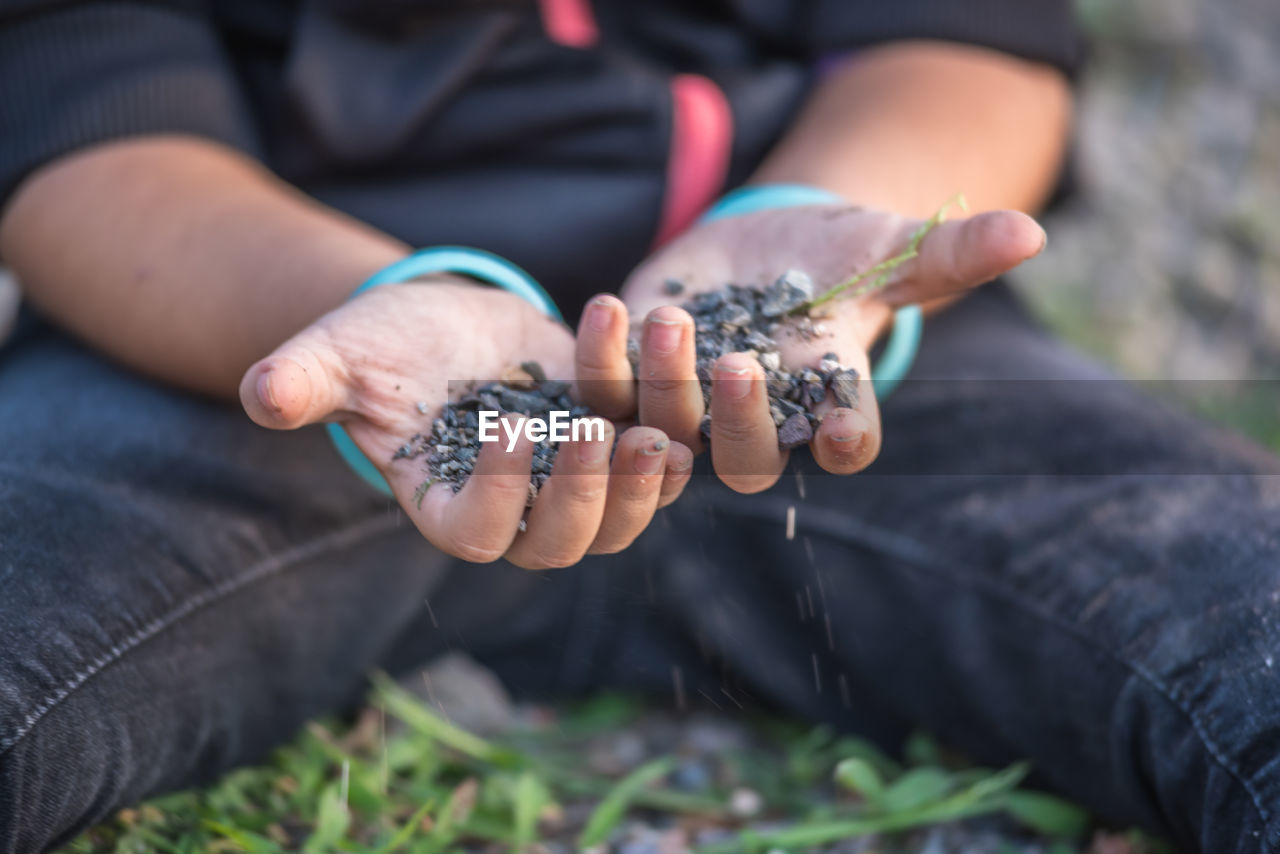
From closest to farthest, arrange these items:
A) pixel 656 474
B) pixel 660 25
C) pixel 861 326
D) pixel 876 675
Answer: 1. pixel 656 474
2. pixel 861 326
3. pixel 876 675
4. pixel 660 25

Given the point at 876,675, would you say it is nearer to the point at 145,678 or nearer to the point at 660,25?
the point at 145,678

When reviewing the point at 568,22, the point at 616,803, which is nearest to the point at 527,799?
the point at 616,803

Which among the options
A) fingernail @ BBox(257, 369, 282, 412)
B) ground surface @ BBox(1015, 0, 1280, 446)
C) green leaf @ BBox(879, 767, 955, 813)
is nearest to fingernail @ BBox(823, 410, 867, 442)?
fingernail @ BBox(257, 369, 282, 412)

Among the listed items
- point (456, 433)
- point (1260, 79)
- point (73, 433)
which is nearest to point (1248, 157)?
point (1260, 79)

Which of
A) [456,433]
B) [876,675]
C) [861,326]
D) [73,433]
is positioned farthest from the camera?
[876,675]

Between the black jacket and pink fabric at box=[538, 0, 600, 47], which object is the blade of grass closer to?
the black jacket
